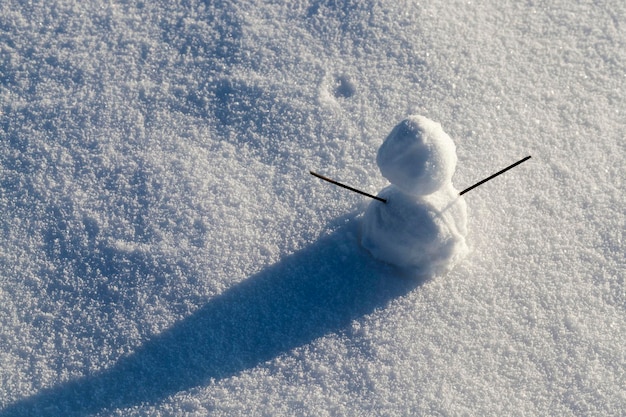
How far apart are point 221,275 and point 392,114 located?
0.75m

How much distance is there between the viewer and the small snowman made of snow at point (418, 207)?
5.17 ft

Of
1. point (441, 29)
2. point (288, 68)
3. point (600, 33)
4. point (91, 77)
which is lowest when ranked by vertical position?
point (91, 77)

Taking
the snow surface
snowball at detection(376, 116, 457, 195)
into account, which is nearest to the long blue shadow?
the snow surface

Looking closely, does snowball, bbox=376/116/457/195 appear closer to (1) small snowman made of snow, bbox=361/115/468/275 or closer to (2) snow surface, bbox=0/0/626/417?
(1) small snowman made of snow, bbox=361/115/468/275

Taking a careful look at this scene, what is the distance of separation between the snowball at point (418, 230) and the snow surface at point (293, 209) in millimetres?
54

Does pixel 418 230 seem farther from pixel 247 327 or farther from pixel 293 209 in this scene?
pixel 247 327

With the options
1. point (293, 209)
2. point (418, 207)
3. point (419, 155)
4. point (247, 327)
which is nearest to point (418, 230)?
point (418, 207)

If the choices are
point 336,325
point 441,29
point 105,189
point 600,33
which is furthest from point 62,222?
point 600,33

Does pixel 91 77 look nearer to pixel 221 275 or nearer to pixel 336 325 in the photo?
pixel 221 275

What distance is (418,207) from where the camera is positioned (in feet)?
5.68

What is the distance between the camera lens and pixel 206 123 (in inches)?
83.0

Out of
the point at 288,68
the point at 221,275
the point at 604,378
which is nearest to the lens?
the point at 604,378

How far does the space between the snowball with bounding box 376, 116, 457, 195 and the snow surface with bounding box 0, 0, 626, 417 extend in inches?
13.4

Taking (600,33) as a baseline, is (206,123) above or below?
below
